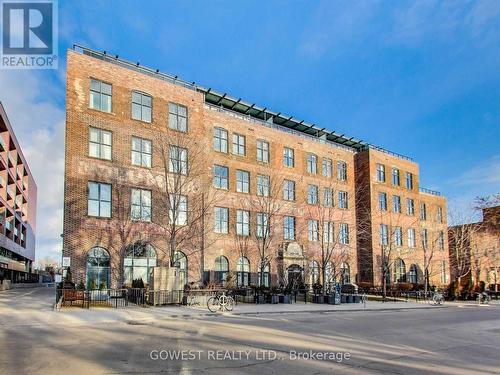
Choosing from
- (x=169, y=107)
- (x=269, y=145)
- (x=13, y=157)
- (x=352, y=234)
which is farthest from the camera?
(x=13, y=157)

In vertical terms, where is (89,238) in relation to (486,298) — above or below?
above

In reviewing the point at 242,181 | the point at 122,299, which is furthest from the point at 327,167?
the point at 122,299

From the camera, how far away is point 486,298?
40812mm

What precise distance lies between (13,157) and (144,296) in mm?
58307

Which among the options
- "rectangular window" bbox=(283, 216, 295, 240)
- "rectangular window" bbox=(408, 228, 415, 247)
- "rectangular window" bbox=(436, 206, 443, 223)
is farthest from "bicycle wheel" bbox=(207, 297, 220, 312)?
"rectangular window" bbox=(436, 206, 443, 223)

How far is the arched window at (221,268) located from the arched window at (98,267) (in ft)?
31.0

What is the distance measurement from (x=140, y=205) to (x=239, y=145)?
11.4m

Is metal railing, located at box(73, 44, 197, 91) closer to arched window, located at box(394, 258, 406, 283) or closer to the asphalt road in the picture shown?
the asphalt road

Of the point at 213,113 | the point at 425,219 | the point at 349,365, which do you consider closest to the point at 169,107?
the point at 213,113

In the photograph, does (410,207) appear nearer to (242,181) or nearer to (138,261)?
(242,181)

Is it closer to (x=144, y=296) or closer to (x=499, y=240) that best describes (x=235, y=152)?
(x=144, y=296)

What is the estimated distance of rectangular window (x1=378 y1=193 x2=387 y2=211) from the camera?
172 feet

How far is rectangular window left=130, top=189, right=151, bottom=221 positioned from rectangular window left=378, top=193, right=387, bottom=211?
2834 centimetres

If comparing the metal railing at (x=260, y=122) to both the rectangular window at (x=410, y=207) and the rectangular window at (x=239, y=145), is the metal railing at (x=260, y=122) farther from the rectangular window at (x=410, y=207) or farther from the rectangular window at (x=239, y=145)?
the rectangular window at (x=410, y=207)
